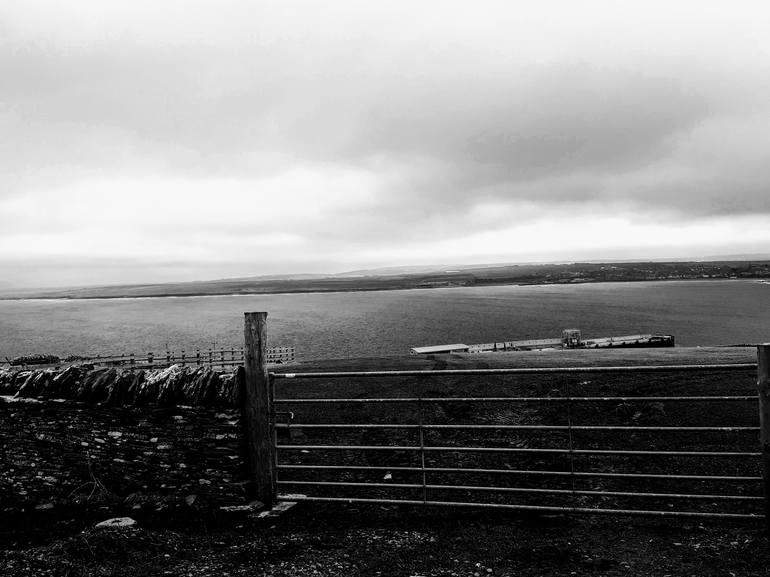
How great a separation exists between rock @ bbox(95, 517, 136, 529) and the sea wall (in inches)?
14.7

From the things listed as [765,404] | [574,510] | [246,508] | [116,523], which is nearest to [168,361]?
[116,523]

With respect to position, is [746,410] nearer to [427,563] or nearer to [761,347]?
[761,347]

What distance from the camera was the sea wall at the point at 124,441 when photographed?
611 centimetres

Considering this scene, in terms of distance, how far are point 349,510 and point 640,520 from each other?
326 cm

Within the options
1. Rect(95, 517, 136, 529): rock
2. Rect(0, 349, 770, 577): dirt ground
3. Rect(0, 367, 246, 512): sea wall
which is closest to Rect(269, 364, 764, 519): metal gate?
Rect(0, 349, 770, 577): dirt ground

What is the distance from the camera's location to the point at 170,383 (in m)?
6.41

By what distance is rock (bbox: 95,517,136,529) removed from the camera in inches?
210

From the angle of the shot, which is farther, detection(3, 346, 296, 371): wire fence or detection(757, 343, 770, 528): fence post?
detection(3, 346, 296, 371): wire fence

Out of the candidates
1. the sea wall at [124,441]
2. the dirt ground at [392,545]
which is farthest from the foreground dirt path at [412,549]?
the sea wall at [124,441]

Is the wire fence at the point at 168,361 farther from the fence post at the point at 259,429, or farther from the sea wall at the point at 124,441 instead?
the fence post at the point at 259,429

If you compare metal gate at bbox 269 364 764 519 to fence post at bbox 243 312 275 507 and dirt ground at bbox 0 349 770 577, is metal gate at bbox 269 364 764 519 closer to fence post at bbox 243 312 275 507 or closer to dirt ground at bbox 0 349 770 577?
fence post at bbox 243 312 275 507

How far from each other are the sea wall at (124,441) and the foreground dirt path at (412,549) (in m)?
0.74

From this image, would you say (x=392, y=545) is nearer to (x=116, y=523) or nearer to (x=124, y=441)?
(x=116, y=523)

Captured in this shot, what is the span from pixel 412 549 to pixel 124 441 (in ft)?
12.7
